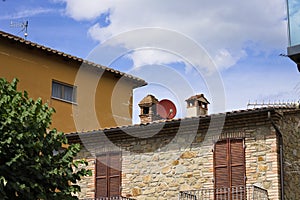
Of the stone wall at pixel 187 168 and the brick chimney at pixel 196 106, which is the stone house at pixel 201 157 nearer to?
the stone wall at pixel 187 168

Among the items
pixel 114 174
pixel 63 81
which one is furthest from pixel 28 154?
pixel 63 81

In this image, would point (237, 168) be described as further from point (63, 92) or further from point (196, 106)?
point (63, 92)

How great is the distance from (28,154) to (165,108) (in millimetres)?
9478

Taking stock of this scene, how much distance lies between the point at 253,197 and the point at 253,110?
2313 mm

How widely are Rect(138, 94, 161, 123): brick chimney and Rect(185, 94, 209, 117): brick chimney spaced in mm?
1096

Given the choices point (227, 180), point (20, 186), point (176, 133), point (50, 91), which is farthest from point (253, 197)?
point (50, 91)

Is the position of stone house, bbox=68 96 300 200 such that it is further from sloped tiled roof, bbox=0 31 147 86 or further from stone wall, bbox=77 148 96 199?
sloped tiled roof, bbox=0 31 147 86

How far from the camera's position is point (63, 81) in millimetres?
26344

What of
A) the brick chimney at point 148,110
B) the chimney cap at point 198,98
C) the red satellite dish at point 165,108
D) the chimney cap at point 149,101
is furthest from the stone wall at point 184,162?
the chimney cap at point 198,98

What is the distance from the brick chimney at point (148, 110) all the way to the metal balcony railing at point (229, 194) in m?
4.72

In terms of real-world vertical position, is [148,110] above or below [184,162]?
above

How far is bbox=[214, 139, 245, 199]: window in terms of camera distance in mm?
17672

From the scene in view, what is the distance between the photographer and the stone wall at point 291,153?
58.2ft

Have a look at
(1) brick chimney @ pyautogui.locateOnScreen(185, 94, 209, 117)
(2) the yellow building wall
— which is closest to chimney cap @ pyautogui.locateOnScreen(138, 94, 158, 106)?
(1) brick chimney @ pyautogui.locateOnScreen(185, 94, 209, 117)
